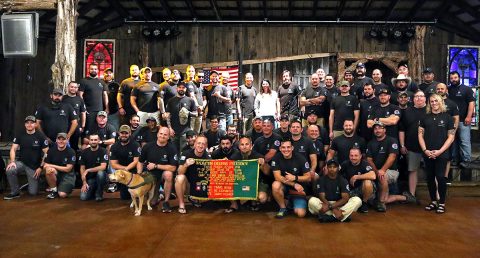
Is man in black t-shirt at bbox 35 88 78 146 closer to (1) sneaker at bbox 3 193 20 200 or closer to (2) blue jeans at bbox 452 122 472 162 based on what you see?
(1) sneaker at bbox 3 193 20 200

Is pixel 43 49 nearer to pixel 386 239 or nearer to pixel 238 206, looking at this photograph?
pixel 238 206

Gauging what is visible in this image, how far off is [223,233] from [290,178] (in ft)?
5.15

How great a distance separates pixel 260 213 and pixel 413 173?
2.85 metres

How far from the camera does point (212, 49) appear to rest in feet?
47.2

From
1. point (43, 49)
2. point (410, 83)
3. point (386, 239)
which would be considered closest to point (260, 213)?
point (386, 239)

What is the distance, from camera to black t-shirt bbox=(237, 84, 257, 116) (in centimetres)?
968

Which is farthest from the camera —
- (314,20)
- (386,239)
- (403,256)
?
(314,20)

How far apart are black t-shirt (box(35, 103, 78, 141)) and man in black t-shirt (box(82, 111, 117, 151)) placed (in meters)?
0.44

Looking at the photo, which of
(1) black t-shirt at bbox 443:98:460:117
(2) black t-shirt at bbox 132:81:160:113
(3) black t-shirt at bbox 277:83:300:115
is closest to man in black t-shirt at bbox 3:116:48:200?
(2) black t-shirt at bbox 132:81:160:113

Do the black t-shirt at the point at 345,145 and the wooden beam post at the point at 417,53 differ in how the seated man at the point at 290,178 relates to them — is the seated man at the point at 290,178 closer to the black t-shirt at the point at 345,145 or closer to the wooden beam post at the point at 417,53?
the black t-shirt at the point at 345,145

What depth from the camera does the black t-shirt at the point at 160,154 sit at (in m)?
7.24

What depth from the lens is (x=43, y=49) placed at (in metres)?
14.8

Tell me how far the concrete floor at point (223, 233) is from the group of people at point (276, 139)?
0.39m

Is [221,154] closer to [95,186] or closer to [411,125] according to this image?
[95,186]
